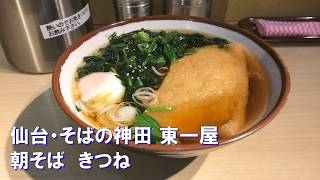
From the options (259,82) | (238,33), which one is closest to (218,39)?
(238,33)

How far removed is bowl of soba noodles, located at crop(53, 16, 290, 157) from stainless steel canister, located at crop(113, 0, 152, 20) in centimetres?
15

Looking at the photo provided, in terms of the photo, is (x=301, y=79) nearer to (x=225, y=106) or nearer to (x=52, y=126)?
(x=225, y=106)

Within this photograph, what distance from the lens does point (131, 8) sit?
1.04 metres

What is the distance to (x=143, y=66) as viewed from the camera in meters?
0.88

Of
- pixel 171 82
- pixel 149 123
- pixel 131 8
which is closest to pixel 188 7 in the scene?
pixel 131 8

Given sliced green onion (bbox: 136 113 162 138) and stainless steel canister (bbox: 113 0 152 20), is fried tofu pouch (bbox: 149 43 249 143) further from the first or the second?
stainless steel canister (bbox: 113 0 152 20)

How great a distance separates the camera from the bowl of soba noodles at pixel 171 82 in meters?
0.67

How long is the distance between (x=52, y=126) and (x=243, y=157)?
19.0 inches

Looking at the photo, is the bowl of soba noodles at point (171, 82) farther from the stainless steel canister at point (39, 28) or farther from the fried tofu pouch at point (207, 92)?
the stainless steel canister at point (39, 28)

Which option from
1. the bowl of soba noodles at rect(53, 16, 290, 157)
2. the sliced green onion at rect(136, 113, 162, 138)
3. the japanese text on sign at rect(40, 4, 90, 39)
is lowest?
the sliced green onion at rect(136, 113, 162, 138)

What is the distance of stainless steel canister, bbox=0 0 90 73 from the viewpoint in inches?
35.1

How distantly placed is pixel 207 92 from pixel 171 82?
0.09 metres

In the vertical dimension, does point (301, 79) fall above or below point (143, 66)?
below

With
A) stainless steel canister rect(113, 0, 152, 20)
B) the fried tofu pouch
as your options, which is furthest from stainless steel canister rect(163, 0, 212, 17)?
the fried tofu pouch
